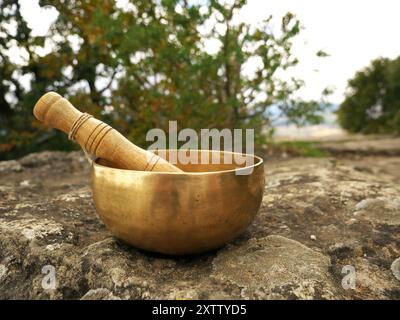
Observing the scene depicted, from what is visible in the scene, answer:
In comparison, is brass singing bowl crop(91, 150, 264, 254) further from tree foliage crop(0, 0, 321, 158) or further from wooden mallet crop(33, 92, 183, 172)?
tree foliage crop(0, 0, 321, 158)

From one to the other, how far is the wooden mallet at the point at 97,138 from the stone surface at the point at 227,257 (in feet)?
1.27

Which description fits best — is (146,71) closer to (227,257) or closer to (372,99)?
(227,257)

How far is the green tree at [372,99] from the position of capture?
1198cm

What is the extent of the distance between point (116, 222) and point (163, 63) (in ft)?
9.03

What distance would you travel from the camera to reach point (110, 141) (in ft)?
5.60

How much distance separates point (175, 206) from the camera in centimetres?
143

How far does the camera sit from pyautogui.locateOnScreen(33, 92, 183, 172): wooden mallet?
5.57 ft

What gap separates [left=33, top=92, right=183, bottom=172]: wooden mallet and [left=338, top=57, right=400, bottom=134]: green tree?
11747 mm

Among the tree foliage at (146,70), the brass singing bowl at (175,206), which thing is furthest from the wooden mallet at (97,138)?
the tree foliage at (146,70)

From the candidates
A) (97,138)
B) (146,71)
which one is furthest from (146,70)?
(97,138)

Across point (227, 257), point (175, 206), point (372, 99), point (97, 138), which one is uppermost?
point (372, 99)

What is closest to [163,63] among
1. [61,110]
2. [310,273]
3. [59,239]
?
[61,110]

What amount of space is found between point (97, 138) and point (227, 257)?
0.79m
